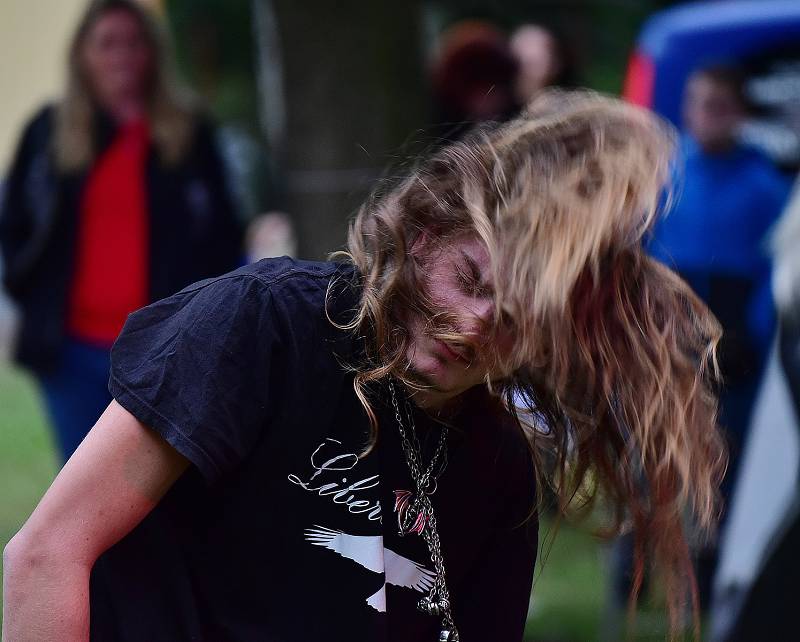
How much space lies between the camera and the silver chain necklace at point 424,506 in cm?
176

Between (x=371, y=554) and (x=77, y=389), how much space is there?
7.82ft

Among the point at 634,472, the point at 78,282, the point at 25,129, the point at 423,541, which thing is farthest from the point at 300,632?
the point at 25,129

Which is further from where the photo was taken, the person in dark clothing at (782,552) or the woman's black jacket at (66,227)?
the woman's black jacket at (66,227)

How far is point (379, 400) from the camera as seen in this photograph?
1.72 m

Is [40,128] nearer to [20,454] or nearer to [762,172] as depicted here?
[762,172]

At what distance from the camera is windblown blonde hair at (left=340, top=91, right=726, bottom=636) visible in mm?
1635

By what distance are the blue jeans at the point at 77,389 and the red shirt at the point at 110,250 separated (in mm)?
55

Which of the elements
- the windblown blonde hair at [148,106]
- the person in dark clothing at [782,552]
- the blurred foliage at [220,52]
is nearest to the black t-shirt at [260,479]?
the person in dark clothing at [782,552]

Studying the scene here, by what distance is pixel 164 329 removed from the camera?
5.27 feet

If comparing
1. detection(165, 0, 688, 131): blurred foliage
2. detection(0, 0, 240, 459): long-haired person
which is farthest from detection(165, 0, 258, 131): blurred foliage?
detection(0, 0, 240, 459): long-haired person

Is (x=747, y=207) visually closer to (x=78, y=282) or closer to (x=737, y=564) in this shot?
(x=737, y=564)

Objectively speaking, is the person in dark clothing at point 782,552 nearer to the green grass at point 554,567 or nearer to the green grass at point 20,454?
the green grass at point 554,567

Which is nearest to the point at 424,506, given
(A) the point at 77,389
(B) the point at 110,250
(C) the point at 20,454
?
(A) the point at 77,389

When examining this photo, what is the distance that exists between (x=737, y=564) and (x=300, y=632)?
2.16 metres
